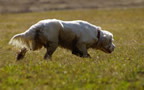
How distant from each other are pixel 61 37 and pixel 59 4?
63.4 meters

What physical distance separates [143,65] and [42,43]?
12.0 feet

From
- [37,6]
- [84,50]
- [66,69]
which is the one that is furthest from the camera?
[37,6]

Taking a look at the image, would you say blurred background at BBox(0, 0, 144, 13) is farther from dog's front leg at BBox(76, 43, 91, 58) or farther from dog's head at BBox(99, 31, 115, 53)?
dog's front leg at BBox(76, 43, 91, 58)

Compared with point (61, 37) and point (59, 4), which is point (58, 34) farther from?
point (59, 4)

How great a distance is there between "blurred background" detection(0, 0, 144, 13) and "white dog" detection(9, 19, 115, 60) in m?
54.6

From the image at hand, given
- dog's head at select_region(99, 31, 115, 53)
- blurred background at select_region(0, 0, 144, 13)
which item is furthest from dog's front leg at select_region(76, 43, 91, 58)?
blurred background at select_region(0, 0, 144, 13)

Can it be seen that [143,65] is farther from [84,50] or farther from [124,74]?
[84,50]

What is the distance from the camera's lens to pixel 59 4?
75000 millimetres

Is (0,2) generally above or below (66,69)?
below

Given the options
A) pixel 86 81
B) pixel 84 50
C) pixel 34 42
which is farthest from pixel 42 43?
pixel 86 81

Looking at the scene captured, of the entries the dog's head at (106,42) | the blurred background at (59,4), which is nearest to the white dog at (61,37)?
the dog's head at (106,42)

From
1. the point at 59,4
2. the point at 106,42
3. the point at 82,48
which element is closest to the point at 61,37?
the point at 82,48

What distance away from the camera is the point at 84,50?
12.8 metres

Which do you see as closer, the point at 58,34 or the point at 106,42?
the point at 58,34
